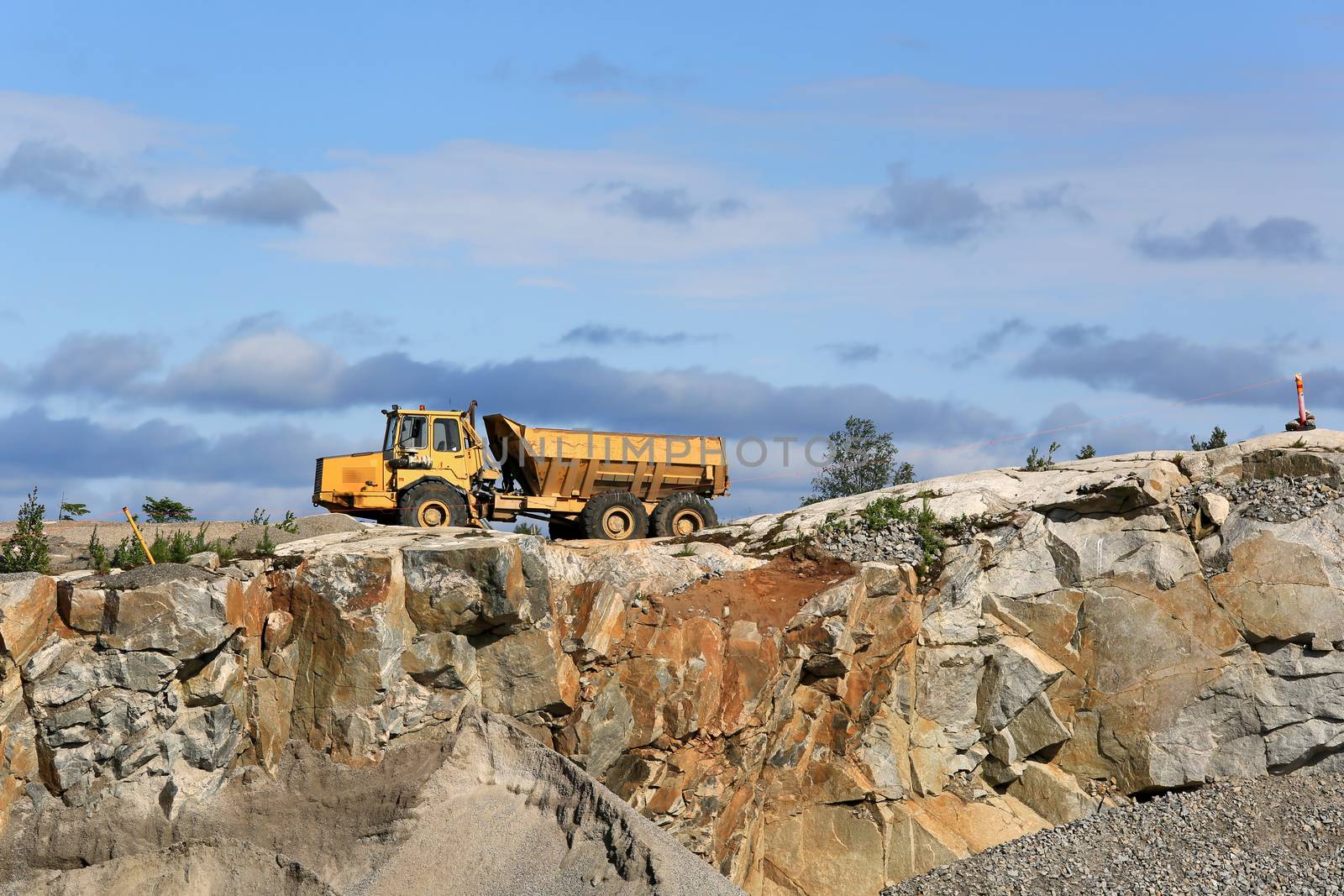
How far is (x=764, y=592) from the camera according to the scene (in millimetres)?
21672

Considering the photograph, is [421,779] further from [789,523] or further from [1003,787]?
[1003,787]

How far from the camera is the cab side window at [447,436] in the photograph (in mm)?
25953

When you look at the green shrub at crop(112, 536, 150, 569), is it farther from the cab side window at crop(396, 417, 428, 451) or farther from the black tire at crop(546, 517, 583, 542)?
the black tire at crop(546, 517, 583, 542)

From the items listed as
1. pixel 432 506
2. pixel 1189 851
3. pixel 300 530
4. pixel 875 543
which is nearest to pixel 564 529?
pixel 432 506

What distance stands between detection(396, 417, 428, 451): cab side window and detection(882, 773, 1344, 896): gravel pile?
12.4 m

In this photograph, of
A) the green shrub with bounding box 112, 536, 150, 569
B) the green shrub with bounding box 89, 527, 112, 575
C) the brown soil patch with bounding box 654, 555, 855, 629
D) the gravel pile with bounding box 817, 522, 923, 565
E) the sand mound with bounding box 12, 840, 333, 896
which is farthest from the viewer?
the gravel pile with bounding box 817, 522, 923, 565

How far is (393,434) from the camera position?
84.5 ft

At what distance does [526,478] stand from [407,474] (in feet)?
8.10

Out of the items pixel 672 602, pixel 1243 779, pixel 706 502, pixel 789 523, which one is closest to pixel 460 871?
pixel 672 602

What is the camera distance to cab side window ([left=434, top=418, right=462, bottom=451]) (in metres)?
26.0

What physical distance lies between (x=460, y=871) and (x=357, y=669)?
10.5 feet

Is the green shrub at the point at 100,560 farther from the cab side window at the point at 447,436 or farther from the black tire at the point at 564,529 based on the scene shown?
the black tire at the point at 564,529

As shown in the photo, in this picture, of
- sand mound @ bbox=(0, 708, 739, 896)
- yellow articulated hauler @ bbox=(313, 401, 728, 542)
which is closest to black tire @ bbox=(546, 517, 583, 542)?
yellow articulated hauler @ bbox=(313, 401, 728, 542)

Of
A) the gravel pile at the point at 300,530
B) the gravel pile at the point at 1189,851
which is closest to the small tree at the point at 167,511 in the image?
the gravel pile at the point at 300,530
